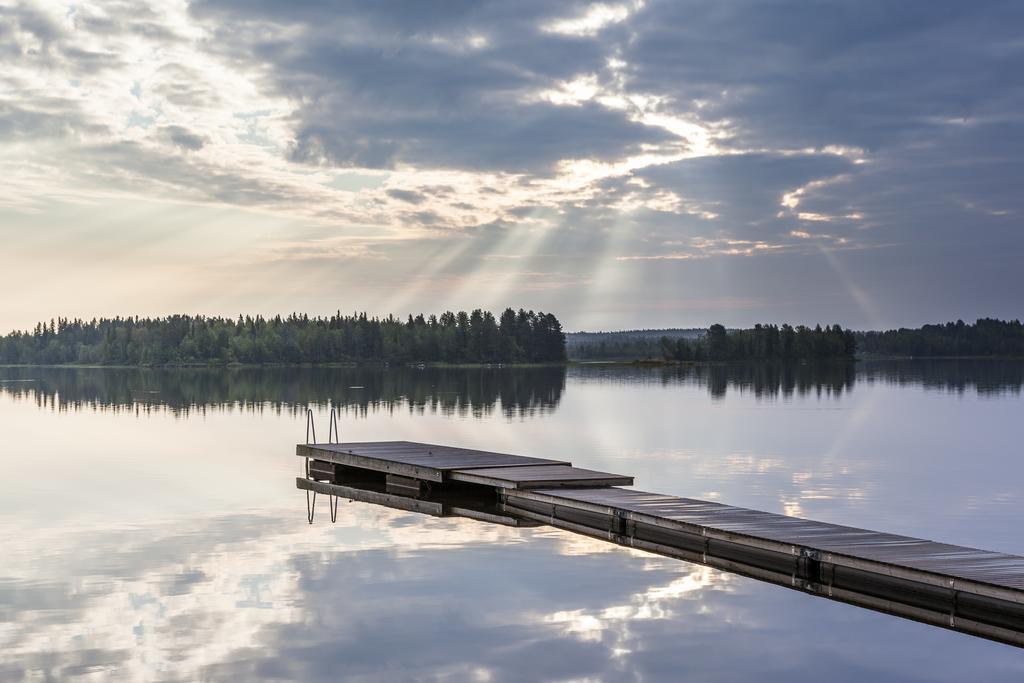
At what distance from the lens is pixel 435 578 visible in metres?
16.7

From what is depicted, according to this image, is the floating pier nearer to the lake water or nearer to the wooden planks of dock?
the wooden planks of dock

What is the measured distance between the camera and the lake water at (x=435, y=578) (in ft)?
40.8

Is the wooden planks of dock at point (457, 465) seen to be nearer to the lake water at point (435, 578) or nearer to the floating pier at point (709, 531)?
the floating pier at point (709, 531)

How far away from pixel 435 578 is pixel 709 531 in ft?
15.5

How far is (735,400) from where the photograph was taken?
73.1 m

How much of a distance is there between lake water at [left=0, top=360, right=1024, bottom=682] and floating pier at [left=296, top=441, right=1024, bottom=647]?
0.65 meters

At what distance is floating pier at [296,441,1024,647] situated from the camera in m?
14.1

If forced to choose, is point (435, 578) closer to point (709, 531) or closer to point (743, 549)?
point (709, 531)

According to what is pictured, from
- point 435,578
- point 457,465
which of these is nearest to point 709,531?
point 435,578

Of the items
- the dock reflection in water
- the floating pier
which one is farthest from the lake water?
the floating pier

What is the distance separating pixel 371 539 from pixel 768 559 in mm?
7527

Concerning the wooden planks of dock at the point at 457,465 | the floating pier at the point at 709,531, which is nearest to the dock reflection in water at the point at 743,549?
the floating pier at the point at 709,531

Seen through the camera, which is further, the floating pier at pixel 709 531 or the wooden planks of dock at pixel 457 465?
the wooden planks of dock at pixel 457 465

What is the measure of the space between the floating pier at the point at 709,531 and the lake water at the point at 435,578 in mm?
650
